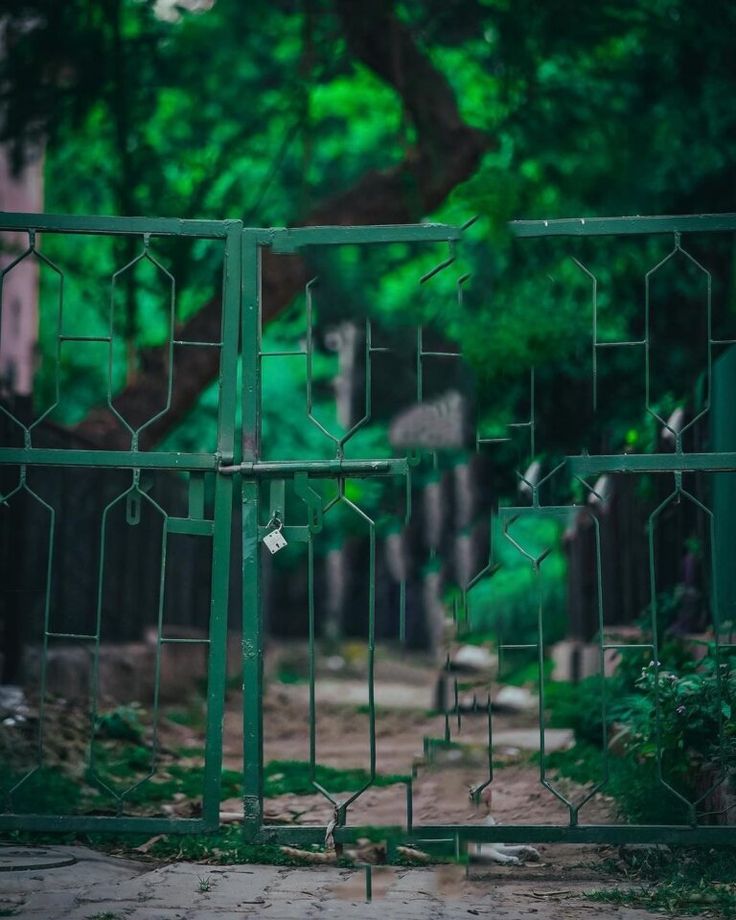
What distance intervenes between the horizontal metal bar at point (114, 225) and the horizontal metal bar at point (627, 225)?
46.0 inches

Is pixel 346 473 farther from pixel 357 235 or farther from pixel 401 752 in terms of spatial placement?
pixel 401 752

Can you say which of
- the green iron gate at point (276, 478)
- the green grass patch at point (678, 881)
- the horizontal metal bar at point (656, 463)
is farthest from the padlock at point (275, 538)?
the green grass patch at point (678, 881)

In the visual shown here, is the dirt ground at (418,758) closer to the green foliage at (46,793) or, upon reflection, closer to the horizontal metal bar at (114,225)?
the green foliage at (46,793)

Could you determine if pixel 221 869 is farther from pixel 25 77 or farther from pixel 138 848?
pixel 25 77

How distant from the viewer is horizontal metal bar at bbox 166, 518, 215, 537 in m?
4.40

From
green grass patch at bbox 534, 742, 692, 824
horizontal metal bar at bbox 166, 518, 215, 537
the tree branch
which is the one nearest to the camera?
horizontal metal bar at bbox 166, 518, 215, 537

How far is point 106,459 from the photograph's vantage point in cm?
436

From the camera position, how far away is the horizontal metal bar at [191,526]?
173 inches

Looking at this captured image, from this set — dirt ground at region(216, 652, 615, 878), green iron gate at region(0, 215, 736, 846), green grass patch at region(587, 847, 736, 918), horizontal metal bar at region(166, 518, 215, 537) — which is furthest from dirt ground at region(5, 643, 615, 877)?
horizontal metal bar at region(166, 518, 215, 537)

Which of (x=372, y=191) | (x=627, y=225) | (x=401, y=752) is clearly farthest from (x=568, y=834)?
(x=372, y=191)

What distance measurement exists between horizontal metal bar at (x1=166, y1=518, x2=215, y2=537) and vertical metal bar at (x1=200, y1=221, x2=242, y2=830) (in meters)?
0.04

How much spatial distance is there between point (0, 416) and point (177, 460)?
318 centimetres

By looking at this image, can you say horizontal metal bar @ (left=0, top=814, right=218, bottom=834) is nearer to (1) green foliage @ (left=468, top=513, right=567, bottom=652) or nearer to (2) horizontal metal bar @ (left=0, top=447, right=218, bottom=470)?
(2) horizontal metal bar @ (left=0, top=447, right=218, bottom=470)

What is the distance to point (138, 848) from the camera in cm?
475
